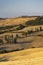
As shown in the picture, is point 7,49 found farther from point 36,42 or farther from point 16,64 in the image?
point 16,64

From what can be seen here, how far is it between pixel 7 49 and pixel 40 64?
57.0ft

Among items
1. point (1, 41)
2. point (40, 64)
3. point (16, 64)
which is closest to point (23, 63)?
point (16, 64)

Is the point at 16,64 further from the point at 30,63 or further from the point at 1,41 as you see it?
the point at 1,41

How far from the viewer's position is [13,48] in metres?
32.2

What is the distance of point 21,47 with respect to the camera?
32.8 metres

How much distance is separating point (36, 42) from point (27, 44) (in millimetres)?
1696

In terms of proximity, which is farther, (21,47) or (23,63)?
(21,47)

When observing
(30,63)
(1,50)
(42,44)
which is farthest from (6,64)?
(42,44)

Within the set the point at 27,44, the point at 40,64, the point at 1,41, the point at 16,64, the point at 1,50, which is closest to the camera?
the point at 40,64

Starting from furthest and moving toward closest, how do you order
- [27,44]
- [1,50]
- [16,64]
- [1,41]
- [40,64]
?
[1,41], [27,44], [1,50], [16,64], [40,64]

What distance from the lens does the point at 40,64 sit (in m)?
14.8

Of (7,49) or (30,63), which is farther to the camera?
(7,49)

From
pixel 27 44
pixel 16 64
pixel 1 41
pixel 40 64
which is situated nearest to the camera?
pixel 40 64

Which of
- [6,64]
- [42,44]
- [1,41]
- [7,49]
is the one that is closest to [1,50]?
[7,49]
